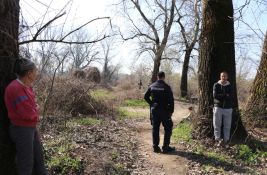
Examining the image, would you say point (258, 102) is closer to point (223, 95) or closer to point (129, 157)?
point (223, 95)

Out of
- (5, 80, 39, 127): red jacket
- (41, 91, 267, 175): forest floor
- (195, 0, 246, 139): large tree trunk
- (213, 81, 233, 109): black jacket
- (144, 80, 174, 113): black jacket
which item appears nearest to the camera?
(5, 80, 39, 127): red jacket

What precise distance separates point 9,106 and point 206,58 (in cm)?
672

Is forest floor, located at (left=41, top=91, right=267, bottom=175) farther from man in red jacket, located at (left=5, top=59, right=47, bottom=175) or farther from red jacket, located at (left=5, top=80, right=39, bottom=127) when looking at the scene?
red jacket, located at (left=5, top=80, right=39, bottom=127)

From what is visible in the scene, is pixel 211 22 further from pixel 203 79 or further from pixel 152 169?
pixel 152 169

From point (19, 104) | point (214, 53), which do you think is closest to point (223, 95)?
point (214, 53)

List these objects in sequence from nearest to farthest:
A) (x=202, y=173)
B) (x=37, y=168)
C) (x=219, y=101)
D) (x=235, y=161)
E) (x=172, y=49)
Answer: (x=37, y=168) < (x=202, y=173) < (x=235, y=161) < (x=219, y=101) < (x=172, y=49)

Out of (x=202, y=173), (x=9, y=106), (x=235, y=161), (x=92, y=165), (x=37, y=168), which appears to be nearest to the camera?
(x=9, y=106)

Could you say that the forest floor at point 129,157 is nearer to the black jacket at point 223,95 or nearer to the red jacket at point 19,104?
the black jacket at point 223,95

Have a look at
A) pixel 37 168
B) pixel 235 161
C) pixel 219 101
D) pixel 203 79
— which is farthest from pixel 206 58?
pixel 37 168

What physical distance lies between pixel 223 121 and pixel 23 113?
631 centimetres

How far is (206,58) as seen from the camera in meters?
10.4

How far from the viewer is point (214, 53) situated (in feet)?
33.6

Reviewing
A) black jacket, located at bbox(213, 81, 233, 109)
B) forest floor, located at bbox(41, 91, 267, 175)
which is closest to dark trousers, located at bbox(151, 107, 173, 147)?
forest floor, located at bbox(41, 91, 267, 175)

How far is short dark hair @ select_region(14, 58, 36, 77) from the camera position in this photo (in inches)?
192
